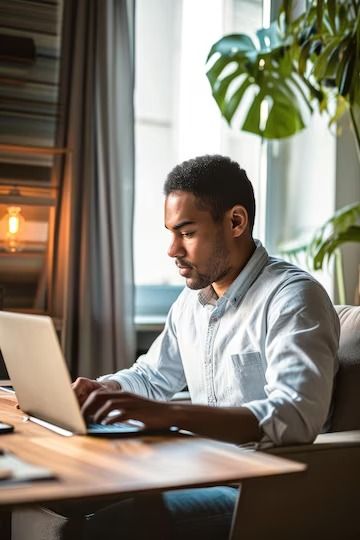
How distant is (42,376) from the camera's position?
1.62m

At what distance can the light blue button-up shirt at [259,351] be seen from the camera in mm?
1719

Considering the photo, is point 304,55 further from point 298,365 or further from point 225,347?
point 298,365

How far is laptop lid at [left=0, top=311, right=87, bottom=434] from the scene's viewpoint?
1.53 m

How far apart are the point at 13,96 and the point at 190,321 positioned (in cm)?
179

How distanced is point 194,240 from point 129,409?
59cm

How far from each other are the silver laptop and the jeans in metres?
0.15

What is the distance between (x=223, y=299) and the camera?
6.95ft

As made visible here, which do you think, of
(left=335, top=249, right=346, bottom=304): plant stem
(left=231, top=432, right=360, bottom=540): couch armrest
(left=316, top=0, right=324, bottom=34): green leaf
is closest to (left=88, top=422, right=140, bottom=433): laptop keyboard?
(left=231, top=432, right=360, bottom=540): couch armrest

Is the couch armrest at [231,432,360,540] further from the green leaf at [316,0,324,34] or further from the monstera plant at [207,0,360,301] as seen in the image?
the green leaf at [316,0,324,34]

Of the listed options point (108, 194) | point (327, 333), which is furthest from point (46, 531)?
point (108, 194)

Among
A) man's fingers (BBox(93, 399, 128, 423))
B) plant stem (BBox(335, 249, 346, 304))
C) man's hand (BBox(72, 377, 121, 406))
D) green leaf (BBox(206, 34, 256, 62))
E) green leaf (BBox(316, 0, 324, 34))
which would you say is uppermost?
green leaf (BBox(316, 0, 324, 34))

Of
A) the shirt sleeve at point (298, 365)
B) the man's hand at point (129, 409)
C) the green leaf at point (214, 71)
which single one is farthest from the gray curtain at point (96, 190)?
the man's hand at point (129, 409)

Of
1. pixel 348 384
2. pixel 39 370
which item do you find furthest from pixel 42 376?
pixel 348 384

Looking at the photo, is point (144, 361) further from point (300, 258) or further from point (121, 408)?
point (300, 258)
